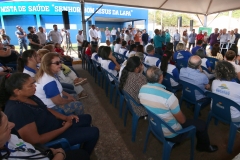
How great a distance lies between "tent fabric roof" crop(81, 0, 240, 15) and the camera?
→ 281 inches

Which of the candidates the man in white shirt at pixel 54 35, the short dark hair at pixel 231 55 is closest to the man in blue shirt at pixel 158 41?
the short dark hair at pixel 231 55

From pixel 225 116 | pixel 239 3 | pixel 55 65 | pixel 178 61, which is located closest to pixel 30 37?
pixel 55 65

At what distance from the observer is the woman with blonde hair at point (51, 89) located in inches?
75.6

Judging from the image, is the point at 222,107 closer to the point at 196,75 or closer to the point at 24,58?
the point at 196,75

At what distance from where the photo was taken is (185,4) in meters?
7.93

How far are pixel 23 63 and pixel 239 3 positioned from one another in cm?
867

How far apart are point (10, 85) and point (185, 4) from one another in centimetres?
859

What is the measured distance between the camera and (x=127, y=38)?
35.6ft

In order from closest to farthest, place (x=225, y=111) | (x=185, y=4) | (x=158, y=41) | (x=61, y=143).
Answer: (x=61, y=143) < (x=225, y=111) < (x=158, y=41) < (x=185, y=4)

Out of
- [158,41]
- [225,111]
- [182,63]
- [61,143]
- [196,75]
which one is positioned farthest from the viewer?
[158,41]

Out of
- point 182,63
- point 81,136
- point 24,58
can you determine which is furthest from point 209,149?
point 24,58

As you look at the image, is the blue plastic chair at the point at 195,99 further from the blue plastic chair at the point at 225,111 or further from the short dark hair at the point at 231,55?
the short dark hair at the point at 231,55

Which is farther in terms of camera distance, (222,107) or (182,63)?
(182,63)

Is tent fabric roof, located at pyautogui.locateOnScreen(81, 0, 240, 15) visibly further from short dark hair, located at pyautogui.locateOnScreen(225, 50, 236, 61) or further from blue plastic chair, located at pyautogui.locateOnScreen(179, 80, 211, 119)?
blue plastic chair, located at pyautogui.locateOnScreen(179, 80, 211, 119)
